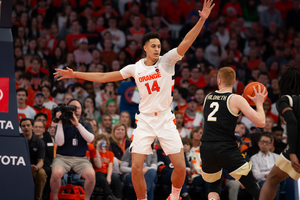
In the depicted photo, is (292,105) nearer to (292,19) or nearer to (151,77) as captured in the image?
(151,77)

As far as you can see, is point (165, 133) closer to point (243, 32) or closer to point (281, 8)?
point (243, 32)

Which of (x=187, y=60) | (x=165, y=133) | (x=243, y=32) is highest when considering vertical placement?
(x=243, y=32)

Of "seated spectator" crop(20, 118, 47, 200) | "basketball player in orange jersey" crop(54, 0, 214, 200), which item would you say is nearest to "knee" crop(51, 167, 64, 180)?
"seated spectator" crop(20, 118, 47, 200)

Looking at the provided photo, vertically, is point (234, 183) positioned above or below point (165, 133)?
below

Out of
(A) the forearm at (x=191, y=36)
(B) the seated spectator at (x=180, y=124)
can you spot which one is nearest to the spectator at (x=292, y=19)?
(B) the seated spectator at (x=180, y=124)

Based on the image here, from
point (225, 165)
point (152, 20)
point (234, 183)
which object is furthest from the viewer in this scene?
point (152, 20)

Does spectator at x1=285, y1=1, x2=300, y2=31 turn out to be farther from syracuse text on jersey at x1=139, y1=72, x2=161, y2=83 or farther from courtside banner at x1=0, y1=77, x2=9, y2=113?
courtside banner at x1=0, y1=77, x2=9, y2=113

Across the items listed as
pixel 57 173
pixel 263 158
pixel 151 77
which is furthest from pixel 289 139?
pixel 57 173

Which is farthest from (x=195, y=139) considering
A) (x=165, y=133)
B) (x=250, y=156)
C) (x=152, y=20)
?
(x=152, y=20)

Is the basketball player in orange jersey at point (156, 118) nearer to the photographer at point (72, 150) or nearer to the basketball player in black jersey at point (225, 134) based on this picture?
the basketball player in black jersey at point (225, 134)

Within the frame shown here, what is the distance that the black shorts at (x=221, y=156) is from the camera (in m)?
5.19

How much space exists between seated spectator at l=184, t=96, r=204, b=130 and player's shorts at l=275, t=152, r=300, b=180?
4895 mm

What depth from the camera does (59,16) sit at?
45.2 feet

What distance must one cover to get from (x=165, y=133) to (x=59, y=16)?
373 inches
